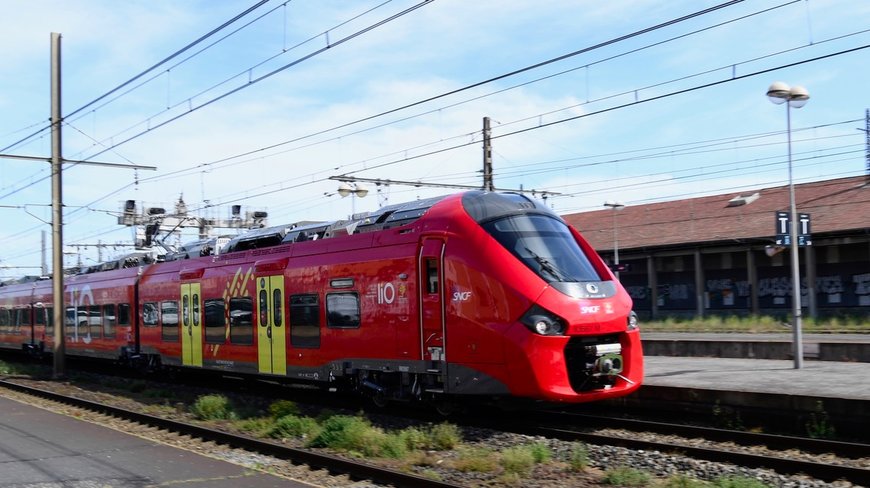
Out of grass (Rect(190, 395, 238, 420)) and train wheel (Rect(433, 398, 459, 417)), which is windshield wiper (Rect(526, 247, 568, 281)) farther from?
grass (Rect(190, 395, 238, 420))

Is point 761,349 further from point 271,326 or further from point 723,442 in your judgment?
point 271,326

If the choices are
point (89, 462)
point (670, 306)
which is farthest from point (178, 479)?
point (670, 306)

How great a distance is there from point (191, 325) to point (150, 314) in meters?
2.93

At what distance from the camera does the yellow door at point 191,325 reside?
18.9 metres

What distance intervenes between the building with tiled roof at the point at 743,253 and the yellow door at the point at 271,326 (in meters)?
23.3

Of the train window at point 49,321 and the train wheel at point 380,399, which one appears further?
the train window at point 49,321

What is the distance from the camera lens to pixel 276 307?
1576 cm

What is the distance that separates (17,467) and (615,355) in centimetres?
780

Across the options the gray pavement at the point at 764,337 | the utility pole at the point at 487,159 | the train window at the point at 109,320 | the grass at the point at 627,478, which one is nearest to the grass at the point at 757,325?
the gray pavement at the point at 764,337

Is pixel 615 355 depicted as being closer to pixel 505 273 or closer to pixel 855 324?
pixel 505 273

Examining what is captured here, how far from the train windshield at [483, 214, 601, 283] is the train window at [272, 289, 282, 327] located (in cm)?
567

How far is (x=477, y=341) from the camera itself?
11242mm

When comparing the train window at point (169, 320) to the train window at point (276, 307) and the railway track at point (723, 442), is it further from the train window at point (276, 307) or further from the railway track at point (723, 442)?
the railway track at point (723, 442)

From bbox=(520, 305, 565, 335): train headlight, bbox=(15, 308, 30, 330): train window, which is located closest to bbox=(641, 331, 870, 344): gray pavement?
bbox=(520, 305, 565, 335): train headlight
